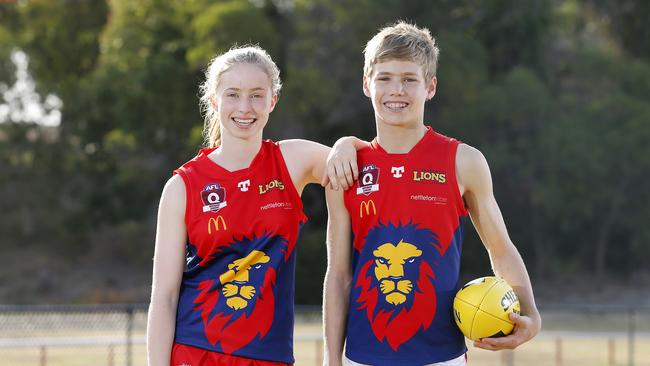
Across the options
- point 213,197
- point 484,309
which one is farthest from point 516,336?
point 213,197

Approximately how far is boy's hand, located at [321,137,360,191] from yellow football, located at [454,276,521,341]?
602 millimetres

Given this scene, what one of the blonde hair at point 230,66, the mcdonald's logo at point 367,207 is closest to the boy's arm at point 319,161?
the mcdonald's logo at point 367,207

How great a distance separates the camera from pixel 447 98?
31656mm

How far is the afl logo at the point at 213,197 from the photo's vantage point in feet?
13.5

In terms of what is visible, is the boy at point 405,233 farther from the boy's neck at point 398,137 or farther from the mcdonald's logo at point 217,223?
the mcdonald's logo at point 217,223

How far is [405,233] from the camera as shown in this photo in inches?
162

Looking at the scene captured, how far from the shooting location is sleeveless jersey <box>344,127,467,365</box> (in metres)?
4.09

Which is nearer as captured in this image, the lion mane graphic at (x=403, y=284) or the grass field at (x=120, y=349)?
the lion mane graphic at (x=403, y=284)

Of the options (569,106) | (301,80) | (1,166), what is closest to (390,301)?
(301,80)

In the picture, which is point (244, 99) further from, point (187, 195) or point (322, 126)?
point (322, 126)

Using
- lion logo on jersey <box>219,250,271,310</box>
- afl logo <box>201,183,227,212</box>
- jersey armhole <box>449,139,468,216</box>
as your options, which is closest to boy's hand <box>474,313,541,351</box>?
jersey armhole <box>449,139,468,216</box>

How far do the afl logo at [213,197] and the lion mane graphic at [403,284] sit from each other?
627 mm

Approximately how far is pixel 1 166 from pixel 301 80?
12.2 metres

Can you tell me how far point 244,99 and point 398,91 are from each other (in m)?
0.59
